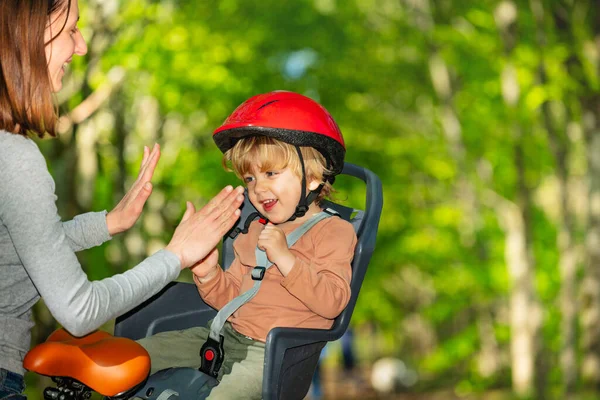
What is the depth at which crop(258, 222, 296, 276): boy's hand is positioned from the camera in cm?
358

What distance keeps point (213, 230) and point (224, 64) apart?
11636mm

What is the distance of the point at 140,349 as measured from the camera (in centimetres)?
320

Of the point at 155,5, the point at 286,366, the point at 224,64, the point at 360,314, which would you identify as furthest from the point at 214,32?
the point at 360,314

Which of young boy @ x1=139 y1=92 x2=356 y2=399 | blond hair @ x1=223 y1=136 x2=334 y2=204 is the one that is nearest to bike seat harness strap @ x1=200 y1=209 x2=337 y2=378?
young boy @ x1=139 y1=92 x2=356 y2=399

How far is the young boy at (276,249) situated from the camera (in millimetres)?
3604

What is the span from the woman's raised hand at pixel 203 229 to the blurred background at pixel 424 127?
25.9 ft

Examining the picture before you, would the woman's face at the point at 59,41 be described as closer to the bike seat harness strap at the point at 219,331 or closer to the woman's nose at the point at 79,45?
the woman's nose at the point at 79,45

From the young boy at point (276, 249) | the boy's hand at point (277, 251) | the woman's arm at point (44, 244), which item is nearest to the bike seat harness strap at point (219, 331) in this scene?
the young boy at point (276, 249)

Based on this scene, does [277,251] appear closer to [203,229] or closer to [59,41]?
[203,229]

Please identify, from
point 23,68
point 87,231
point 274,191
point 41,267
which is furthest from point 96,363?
point 274,191

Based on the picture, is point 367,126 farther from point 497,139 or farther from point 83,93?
point 83,93

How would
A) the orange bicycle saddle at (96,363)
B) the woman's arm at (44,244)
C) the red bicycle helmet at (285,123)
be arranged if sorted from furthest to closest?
the red bicycle helmet at (285,123) < the orange bicycle saddle at (96,363) < the woman's arm at (44,244)

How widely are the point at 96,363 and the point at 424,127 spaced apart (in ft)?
52.4

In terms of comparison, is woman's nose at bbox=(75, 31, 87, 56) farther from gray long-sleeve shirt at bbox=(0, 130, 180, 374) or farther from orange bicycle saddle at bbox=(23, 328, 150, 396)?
orange bicycle saddle at bbox=(23, 328, 150, 396)
